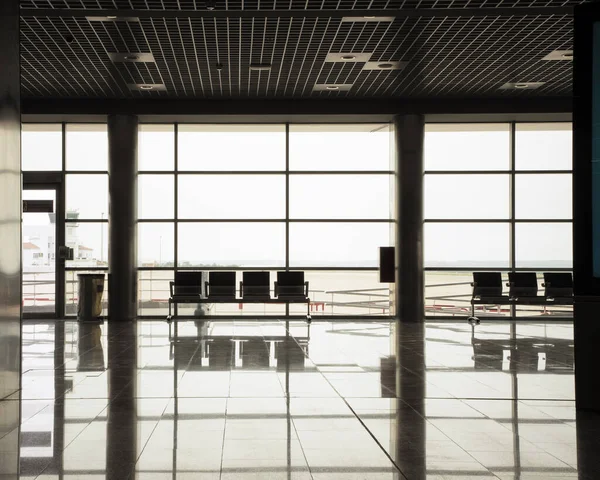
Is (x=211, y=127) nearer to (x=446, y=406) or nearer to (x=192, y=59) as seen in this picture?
(x=192, y=59)

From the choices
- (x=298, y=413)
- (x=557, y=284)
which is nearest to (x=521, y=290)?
(x=557, y=284)

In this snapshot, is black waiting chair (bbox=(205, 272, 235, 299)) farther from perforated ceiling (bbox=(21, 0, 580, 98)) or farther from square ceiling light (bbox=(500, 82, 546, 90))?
square ceiling light (bbox=(500, 82, 546, 90))

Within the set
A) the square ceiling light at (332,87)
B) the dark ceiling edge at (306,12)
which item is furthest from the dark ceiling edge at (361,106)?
the dark ceiling edge at (306,12)

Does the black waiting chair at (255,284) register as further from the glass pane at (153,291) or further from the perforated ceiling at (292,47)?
the perforated ceiling at (292,47)

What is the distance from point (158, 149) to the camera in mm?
14000

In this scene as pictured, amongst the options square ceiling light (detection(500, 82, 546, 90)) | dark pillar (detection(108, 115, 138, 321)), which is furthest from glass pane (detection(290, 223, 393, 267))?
square ceiling light (detection(500, 82, 546, 90))

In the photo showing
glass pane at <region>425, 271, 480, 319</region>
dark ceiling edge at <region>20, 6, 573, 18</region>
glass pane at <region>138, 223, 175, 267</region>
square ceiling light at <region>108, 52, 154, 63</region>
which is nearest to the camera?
dark ceiling edge at <region>20, 6, 573, 18</region>

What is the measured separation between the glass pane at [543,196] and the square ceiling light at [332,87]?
4237mm

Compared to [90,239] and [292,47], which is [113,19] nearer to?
[292,47]

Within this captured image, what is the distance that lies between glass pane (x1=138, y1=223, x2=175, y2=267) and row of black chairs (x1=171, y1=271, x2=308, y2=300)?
87 cm

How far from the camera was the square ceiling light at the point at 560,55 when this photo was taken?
10.1 meters

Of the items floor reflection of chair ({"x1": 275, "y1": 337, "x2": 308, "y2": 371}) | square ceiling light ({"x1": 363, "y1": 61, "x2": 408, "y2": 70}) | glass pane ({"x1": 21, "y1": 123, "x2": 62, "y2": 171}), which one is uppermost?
square ceiling light ({"x1": 363, "y1": 61, "x2": 408, "y2": 70})

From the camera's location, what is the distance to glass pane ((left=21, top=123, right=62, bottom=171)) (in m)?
13.7

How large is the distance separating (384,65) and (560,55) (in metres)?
2.64
